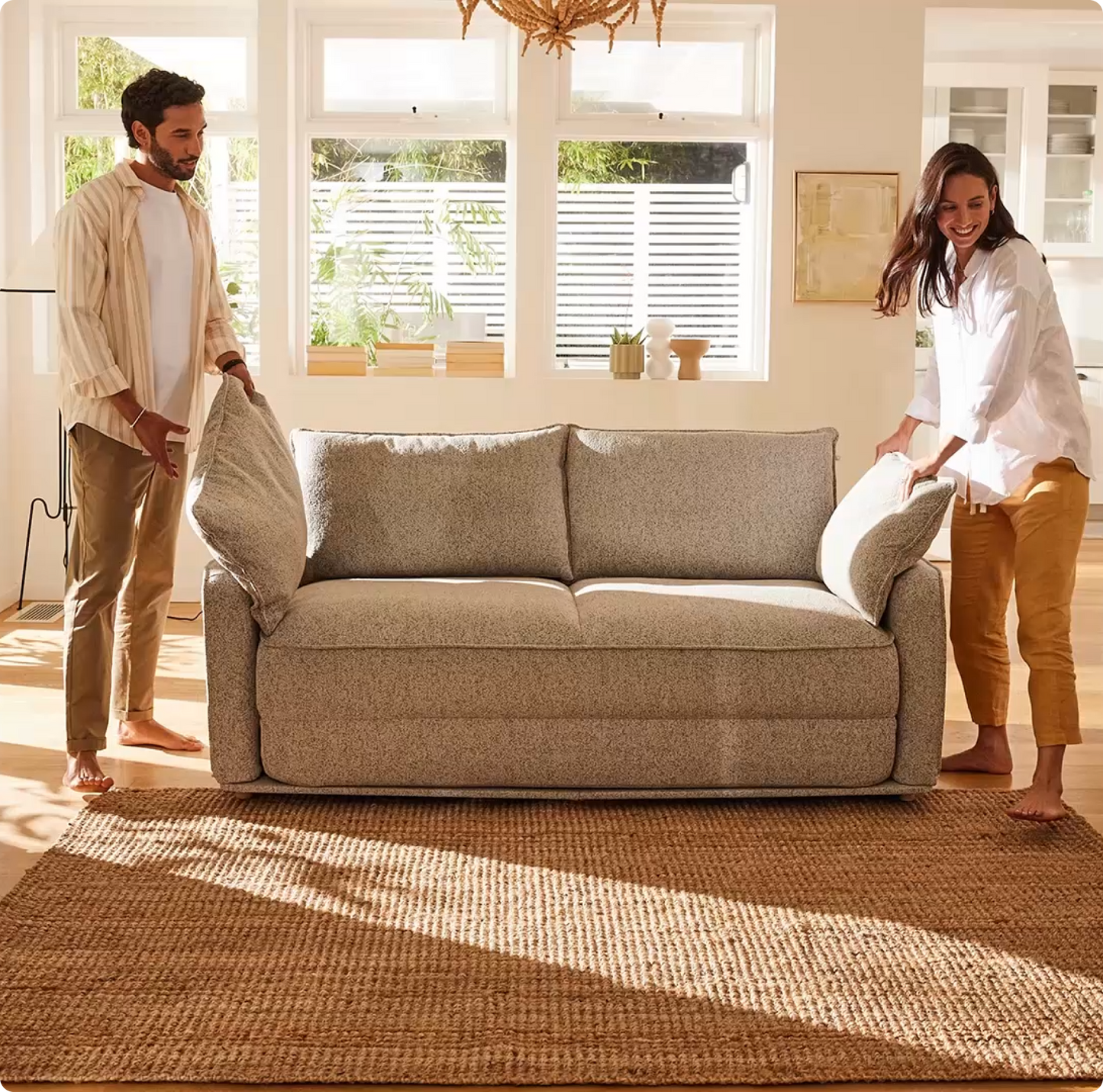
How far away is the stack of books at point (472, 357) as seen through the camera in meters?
5.71

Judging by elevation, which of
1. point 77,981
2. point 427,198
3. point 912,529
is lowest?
point 77,981

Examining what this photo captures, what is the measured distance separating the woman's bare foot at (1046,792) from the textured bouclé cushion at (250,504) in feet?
5.66

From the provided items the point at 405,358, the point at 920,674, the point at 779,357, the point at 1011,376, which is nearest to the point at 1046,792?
the point at 920,674

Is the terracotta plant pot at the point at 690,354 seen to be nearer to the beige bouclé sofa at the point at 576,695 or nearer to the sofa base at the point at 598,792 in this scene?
the beige bouclé sofa at the point at 576,695

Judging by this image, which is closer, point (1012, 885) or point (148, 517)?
point (1012, 885)

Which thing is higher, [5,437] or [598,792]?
[5,437]

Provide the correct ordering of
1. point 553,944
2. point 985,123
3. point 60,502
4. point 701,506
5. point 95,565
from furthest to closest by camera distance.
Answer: point 985,123 < point 60,502 < point 701,506 < point 95,565 < point 553,944

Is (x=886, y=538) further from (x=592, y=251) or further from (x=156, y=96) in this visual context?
(x=592, y=251)

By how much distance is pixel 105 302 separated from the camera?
3338mm

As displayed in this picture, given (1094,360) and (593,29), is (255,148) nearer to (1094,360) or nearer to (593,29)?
(593,29)

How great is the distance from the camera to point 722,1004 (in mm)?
2180

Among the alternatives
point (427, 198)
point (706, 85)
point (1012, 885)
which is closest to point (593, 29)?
point (706, 85)

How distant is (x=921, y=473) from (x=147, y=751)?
2079 millimetres

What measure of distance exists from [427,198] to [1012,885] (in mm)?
4099
